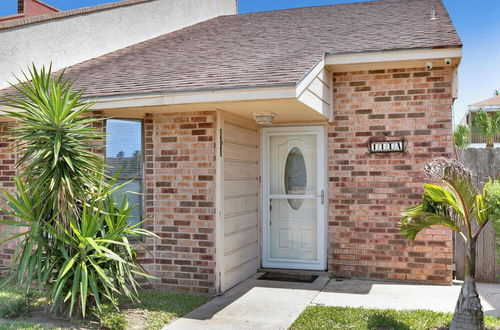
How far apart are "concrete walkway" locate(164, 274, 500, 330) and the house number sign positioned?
1.94 metres

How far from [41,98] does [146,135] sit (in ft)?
6.32

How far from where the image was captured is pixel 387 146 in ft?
23.4

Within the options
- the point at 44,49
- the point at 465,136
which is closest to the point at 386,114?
the point at 44,49

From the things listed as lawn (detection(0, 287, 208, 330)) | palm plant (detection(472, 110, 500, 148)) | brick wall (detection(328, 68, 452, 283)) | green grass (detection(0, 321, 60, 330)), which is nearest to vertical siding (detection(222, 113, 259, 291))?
lawn (detection(0, 287, 208, 330))

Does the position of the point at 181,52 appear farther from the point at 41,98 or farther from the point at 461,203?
the point at 461,203

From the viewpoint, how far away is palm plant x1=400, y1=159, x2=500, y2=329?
4.35 m

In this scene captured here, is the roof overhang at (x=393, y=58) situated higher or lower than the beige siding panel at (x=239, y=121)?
higher

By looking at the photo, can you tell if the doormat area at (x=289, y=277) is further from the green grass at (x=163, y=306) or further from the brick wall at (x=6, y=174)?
the brick wall at (x=6, y=174)

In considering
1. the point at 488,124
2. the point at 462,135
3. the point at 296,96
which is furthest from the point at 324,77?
the point at 462,135

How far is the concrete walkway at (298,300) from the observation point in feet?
17.6

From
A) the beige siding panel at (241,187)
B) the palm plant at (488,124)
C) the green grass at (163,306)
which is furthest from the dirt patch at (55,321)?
the palm plant at (488,124)

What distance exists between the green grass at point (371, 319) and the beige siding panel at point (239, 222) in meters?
1.71

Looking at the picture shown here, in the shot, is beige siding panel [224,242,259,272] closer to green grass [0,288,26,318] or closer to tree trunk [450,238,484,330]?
green grass [0,288,26,318]

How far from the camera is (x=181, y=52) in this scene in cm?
815
